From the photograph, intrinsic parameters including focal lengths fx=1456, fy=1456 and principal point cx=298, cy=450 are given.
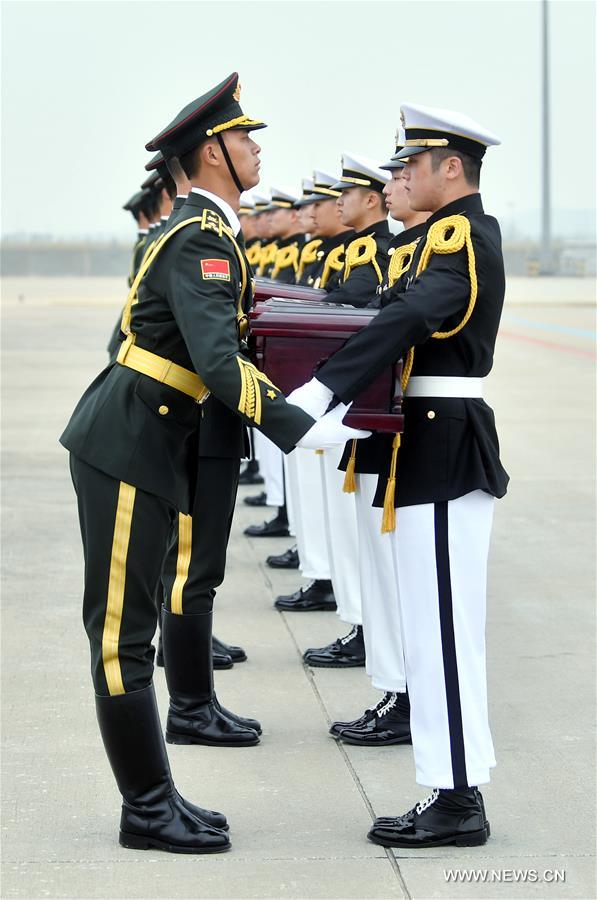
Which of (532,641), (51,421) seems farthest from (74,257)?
(532,641)

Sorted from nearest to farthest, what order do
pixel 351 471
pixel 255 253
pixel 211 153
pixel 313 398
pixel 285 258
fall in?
1. pixel 313 398
2. pixel 211 153
3. pixel 351 471
4. pixel 285 258
5. pixel 255 253

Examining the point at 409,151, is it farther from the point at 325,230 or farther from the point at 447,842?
the point at 325,230

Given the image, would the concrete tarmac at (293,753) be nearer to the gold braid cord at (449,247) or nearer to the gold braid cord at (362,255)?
the gold braid cord at (449,247)

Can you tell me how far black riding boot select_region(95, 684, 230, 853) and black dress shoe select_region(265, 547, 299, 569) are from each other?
363cm

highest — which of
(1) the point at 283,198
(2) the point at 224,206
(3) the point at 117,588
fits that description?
(2) the point at 224,206

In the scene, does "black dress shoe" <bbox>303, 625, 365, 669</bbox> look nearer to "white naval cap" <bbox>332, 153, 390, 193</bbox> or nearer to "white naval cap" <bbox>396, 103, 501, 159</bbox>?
"white naval cap" <bbox>332, 153, 390, 193</bbox>

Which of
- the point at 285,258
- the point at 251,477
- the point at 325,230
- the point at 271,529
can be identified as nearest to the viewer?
the point at 325,230

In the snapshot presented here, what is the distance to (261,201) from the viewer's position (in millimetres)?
9852

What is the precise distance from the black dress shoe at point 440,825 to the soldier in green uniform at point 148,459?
432 mm

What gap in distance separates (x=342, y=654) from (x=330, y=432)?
7.09 ft

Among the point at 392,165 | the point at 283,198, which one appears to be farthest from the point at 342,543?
the point at 283,198

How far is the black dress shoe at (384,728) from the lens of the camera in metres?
4.68

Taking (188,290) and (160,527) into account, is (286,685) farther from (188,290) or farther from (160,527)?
(188,290)

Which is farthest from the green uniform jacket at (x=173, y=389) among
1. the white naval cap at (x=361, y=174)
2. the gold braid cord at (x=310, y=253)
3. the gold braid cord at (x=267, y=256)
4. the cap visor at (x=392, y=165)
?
the gold braid cord at (x=267, y=256)
